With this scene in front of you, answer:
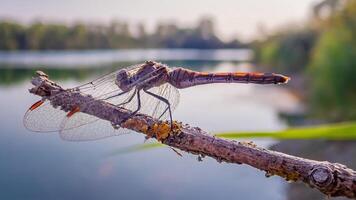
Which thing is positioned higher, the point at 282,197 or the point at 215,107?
the point at 215,107

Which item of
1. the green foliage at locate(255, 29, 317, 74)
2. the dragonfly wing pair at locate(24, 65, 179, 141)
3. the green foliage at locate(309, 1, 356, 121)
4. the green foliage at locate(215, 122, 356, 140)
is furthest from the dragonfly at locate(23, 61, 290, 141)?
the green foliage at locate(255, 29, 317, 74)

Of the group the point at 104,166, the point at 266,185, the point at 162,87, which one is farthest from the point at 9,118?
the point at 162,87

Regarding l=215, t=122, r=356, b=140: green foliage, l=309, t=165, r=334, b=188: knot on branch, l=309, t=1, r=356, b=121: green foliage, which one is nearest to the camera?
l=309, t=165, r=334, b=188: knot on branch

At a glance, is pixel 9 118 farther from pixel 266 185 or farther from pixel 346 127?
pixel 346 127

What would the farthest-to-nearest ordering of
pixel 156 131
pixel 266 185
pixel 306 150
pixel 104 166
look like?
pixel 104 166 → pixel 306 150 → pixel 266 185 → pixel 156 131

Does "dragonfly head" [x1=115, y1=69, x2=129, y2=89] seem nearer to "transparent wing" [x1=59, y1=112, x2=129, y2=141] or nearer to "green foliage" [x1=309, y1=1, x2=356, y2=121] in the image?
"transparent wing" [x1=59, y1=112, x2=129, y2=141]

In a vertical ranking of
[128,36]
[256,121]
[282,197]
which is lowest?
[282,197]

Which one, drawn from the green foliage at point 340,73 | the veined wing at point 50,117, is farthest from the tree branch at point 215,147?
the green foliage at point 340,73
